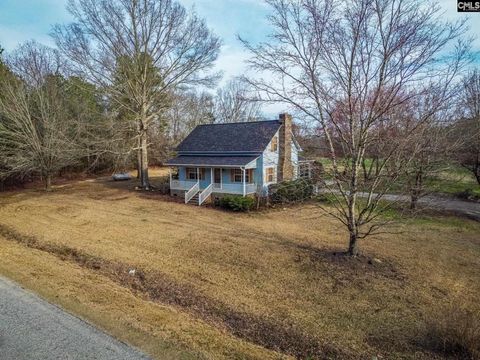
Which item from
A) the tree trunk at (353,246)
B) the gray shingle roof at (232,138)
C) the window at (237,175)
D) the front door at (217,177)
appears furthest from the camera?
the gray shingle roof at (232,138)

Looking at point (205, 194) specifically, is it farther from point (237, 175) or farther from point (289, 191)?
point (289, 191)

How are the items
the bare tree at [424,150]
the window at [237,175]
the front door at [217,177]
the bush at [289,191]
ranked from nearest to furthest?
the bare tree at [424,150] → the bush at [289,191] → the window at [237,175] → the front door at [217,177]

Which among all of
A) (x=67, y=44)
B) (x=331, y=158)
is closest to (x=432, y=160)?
(x=331, y=158)

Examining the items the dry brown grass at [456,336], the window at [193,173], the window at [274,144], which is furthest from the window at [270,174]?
the dry brown grass at [456,336]

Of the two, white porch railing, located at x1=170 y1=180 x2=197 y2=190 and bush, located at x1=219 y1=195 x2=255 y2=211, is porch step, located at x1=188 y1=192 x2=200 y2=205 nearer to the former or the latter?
white porch railing, located at x1=170 y1=180 x2=197 y2=190

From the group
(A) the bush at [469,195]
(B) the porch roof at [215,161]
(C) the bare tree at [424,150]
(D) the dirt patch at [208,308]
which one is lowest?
(D) the dirt patch at [208,308]

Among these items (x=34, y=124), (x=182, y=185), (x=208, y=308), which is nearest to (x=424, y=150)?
(x=208, y=308)

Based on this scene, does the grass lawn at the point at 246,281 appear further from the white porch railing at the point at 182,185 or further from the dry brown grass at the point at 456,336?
the white porch railing at the point at 182,185
